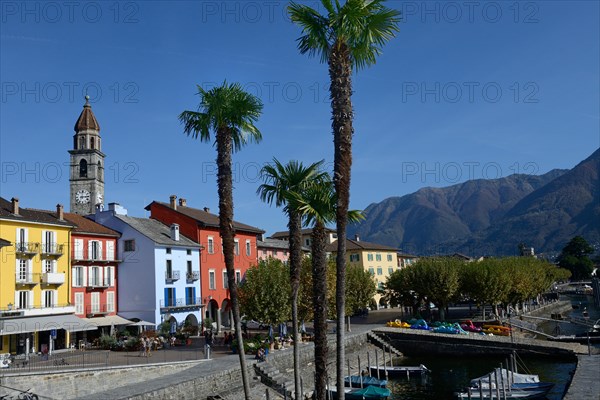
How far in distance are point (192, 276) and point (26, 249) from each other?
19.2m

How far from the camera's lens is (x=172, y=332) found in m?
53.8

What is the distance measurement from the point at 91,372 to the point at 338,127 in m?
25.3

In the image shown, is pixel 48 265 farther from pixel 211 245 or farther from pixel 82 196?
pixel 82 196

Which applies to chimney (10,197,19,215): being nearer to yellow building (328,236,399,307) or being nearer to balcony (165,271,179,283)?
balcony (165,271,179,283)

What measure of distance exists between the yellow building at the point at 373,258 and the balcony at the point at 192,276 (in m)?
34.6

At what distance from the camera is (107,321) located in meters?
49.5

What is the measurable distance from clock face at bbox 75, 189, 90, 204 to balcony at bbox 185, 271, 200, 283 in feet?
126

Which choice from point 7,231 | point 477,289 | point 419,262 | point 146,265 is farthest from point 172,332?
point 477,289

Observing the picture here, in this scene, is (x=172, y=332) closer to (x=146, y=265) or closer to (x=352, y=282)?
(x=146, y=265)

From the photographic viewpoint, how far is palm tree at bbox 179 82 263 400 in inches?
846

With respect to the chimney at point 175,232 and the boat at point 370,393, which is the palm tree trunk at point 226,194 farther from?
the chimney at point 175,232

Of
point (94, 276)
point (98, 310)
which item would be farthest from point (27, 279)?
point (98, 310)

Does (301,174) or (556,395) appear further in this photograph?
(556,395)

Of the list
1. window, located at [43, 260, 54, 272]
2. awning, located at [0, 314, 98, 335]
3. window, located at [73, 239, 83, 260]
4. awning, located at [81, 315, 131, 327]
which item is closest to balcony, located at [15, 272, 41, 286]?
window, located at [43, 260, 54, 272]
